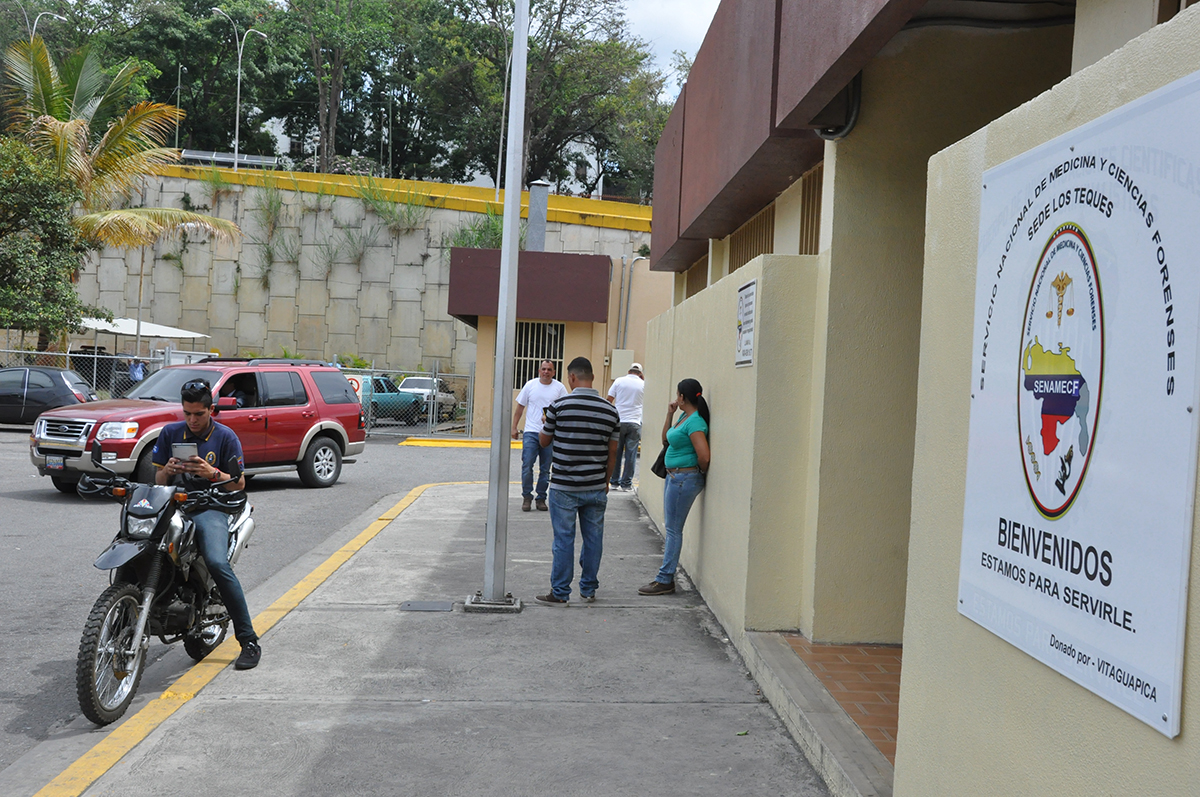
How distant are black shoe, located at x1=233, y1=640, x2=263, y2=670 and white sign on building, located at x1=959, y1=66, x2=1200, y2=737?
430 centimetres

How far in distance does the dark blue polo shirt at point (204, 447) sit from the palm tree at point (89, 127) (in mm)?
20476

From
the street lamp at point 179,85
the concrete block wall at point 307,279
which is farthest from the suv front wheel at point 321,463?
the street lamp at point 179,85

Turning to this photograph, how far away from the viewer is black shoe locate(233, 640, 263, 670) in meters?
6.13

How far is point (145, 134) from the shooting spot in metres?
25.1

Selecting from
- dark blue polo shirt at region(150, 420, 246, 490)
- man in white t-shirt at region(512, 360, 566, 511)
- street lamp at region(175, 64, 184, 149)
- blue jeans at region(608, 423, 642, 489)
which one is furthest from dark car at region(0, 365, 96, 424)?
street lamp at region(175, 64, 184, 149)

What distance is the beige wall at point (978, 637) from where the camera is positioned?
251cm

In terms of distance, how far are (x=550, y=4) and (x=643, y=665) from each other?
4222cm

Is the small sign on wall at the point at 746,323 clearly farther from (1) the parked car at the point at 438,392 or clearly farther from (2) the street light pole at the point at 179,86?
(2) the street light pole at the point at 179,86

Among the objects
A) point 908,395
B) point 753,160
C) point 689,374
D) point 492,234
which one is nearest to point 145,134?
point 492,234

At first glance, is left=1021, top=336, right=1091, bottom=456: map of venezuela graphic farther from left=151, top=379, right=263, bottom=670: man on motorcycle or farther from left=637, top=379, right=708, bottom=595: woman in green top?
left=637, top=379, right=708, bottom=595: woman in green top

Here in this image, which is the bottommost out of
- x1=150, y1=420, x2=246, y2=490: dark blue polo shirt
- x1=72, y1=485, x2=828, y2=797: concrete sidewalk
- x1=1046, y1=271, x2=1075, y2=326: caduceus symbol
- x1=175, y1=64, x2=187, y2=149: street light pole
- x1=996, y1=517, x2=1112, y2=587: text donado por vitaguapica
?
x1=72, y1=485, x2=828, y2=797: concrete sidewalk

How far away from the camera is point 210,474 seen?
19.4 feet

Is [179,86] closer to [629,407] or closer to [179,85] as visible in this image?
[179,85]

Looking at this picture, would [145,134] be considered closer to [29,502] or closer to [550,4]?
[29,502]
